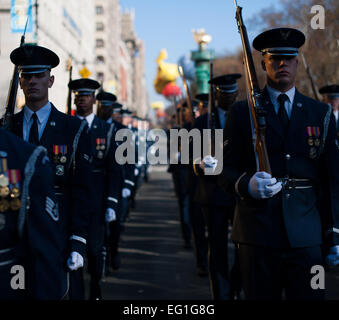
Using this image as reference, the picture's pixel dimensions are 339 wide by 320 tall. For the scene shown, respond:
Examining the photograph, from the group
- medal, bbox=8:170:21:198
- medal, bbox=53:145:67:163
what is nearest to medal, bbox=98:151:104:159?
medal, bbox=53:145:67:163

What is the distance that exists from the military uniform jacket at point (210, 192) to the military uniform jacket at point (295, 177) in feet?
6.36

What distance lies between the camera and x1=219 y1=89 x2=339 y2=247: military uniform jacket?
11.8 feet

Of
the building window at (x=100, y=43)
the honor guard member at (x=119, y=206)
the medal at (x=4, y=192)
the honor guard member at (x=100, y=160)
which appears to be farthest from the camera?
the building window at (x=100, y=43)

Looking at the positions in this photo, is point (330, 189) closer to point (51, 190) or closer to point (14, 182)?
point (51, 190)

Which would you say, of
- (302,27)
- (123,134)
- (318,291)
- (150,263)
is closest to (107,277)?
(150,263)

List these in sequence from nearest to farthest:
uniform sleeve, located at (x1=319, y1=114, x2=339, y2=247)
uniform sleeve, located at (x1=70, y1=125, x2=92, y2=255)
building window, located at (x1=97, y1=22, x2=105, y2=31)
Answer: uniform sleeve, located at (x1=319, y1=114, x2=339, y2=247)
uniform sleeve, located at (x1=70, y1=125, x2=92, y2=255)
building window, located at (x1=97, y1=22, x2=105, y2=31)

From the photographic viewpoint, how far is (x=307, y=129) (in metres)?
3.72

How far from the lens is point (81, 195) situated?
4.02 meters

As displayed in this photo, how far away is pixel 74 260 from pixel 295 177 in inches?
56.4

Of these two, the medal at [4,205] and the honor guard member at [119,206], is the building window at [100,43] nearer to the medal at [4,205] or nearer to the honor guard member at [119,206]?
the honor guard member at [119,206]

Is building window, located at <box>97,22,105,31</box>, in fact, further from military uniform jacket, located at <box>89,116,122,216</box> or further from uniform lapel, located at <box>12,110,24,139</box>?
uniform lapel, located at <box>12,110,24,139</box>

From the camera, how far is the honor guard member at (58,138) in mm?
3961

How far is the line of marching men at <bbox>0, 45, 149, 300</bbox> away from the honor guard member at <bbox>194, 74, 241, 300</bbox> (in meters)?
0.98

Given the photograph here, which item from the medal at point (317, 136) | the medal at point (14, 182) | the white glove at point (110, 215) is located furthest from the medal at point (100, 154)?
the medal at point (14, 182)
